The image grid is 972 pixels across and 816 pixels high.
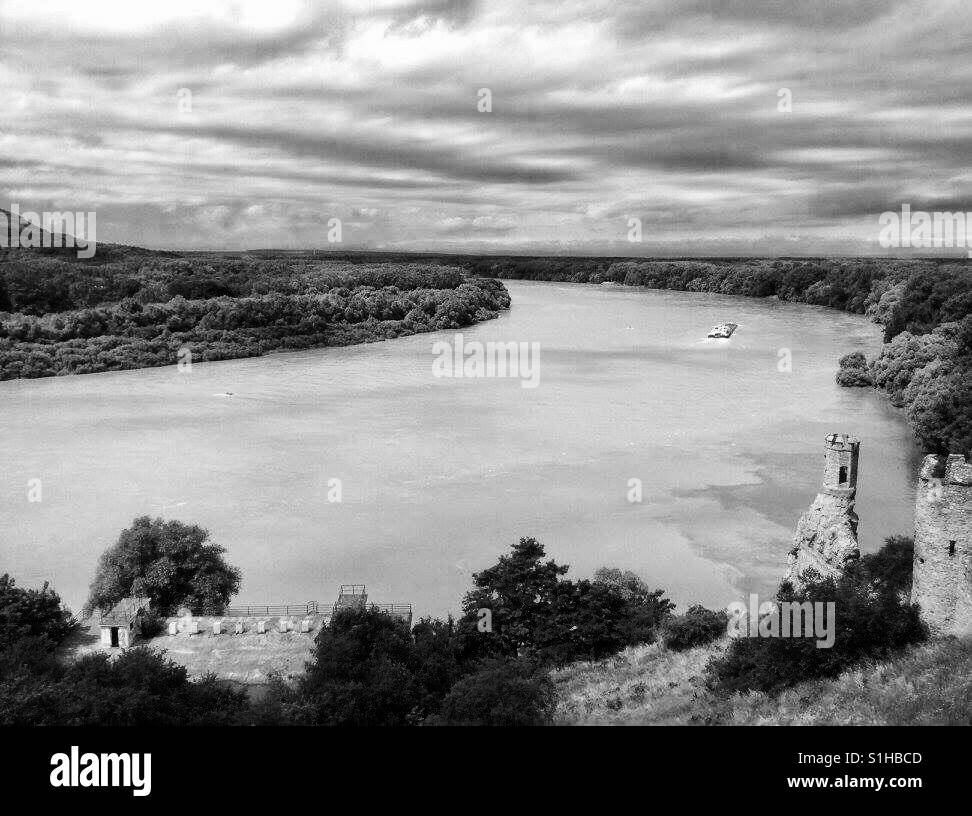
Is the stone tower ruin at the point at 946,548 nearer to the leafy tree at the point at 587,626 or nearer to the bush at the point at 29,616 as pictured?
the leafy tree at the point at 587,626

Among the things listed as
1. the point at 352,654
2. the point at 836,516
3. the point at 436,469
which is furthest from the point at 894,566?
the point at 436,469

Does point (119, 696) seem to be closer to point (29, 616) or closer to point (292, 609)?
point (29, 616)

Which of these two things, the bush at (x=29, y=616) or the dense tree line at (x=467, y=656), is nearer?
the dense tree line at (x=467, y=656)

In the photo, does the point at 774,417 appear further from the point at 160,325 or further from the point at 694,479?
the point at 160,325

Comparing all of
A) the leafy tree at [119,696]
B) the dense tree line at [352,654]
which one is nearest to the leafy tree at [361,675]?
the dense tree line at [352,654]

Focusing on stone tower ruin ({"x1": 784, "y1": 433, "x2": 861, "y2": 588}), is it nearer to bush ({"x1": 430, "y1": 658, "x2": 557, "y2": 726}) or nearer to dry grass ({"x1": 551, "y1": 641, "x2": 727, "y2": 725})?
dry grass ({"x1": 551, "y1": 641, "x2": 727, "y2": 725})

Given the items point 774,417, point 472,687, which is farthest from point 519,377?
point 472,687
